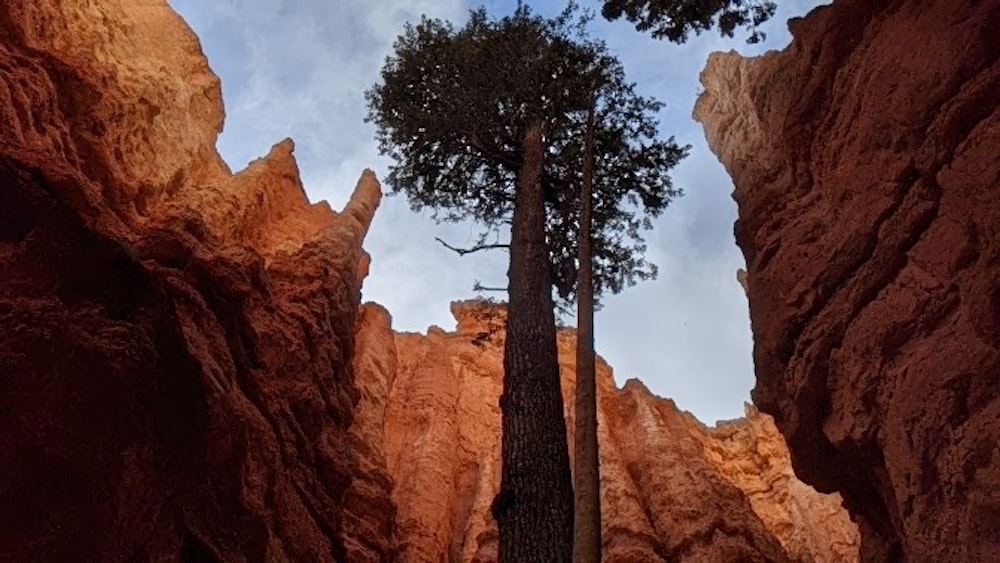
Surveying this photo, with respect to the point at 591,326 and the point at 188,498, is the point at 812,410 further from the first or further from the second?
the point at 188,498

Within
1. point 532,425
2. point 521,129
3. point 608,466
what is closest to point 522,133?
point 521,129

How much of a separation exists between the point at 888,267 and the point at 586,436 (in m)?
3.84

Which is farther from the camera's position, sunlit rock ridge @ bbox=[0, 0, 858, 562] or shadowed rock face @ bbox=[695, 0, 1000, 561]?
sunlit rock ridge @ bbox=[0, 0, 858, 562]

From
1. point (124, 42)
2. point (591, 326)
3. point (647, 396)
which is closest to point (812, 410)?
point (591, 326)

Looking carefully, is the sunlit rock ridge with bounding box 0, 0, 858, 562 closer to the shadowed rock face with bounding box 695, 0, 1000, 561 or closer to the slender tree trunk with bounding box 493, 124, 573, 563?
the slender tree trunk with bounding box 493, 124, 573, 563

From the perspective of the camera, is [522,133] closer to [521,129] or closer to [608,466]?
[521,129]

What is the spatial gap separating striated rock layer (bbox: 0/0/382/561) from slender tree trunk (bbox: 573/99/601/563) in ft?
12.4

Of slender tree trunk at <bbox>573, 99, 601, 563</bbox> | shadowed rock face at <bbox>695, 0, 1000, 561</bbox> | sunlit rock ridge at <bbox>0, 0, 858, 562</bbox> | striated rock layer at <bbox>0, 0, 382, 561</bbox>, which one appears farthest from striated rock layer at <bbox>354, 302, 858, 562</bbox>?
slender tree trunk at <bbox>573, 99, 601, 563</bbox>

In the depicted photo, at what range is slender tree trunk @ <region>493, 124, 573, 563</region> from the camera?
23.7 feet

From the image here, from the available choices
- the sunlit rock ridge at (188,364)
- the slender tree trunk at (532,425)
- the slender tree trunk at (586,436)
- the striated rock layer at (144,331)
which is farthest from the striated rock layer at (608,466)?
the slender tree trunk at (586,436)

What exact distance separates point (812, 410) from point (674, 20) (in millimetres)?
6549

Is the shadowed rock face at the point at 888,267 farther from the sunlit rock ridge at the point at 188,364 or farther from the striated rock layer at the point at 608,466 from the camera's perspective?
the striated rock layer at the point at 608,466

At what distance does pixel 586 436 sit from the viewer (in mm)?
6426

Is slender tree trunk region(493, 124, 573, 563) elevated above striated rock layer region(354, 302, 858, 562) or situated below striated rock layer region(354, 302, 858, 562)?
below
